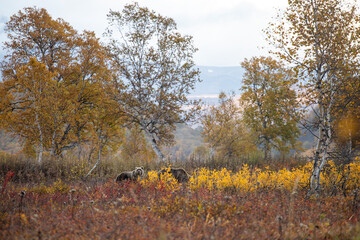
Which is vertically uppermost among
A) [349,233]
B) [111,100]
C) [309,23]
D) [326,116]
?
[309,23]

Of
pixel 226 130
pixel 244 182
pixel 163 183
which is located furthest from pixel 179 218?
pixel 226 130

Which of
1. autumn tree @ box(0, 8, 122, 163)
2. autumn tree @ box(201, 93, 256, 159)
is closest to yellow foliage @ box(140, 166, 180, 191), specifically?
autumn tree @ box(0, 8, 122, 163)

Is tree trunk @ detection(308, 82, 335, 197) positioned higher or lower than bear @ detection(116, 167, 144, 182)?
higher

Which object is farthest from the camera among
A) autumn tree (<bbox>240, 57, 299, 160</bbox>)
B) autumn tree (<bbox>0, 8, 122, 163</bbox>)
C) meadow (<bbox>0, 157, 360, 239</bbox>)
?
autumn tree (<bbox>240, 57, 299, 160</bbox>)

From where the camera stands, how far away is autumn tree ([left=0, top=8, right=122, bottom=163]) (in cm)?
1873

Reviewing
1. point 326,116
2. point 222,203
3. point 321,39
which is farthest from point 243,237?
point 321,39

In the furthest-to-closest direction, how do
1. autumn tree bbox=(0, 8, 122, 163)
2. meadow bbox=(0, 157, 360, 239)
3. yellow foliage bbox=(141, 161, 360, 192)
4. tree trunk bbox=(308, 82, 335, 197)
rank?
1. autumn tree bbox=(0, 8, 122, 163)
2. yellow foliage bbox=(141, 161, 360, 192)
3. tree trunk bbox=(308, 82, 335, 197)
4. meadow bbox=(0, 157, 360, 239)

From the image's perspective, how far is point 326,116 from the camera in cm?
797

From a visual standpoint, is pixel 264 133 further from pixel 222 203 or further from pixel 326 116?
pixel 222 203

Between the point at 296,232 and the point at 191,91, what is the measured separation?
16.7 metres

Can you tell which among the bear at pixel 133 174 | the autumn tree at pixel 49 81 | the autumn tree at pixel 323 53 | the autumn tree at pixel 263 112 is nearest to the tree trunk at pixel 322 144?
the autumn tree at pixel 323 53

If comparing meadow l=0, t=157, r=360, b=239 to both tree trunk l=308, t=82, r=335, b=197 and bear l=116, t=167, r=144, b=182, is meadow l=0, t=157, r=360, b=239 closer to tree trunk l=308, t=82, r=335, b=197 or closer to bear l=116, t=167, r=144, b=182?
tree trunk l=308, t=82, r=335, b=197

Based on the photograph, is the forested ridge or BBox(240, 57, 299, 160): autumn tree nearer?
the forested ridge

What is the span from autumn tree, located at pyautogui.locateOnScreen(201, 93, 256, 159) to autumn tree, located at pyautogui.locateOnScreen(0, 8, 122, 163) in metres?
13.0
